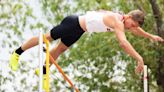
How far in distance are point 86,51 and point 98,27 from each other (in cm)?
779

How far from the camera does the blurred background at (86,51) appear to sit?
12.2m

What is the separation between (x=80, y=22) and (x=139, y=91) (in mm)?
7725

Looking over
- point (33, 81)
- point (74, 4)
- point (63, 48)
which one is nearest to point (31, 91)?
point (33, 81)

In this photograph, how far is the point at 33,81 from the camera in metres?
14.1

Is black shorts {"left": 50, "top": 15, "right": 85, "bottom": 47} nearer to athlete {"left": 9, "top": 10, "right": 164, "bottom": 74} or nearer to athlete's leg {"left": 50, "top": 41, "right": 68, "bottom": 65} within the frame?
athlete {"left": 9, "top": 10, "right": 164, "bottom": 74}

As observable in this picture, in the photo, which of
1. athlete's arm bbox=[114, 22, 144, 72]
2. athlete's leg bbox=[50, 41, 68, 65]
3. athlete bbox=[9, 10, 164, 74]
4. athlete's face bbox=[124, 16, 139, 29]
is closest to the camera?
athlete's arm bbox=[114, 22, 144, 72]

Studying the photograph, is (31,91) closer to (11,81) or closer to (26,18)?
(11,81)

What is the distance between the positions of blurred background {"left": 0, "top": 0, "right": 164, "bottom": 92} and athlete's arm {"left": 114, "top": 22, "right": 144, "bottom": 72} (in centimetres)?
666

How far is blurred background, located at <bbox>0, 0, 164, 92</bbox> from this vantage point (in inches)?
481

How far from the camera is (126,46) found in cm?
502

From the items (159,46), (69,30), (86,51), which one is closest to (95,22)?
(69,30)

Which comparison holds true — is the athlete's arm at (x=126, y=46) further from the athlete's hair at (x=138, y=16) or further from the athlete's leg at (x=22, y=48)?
the athlete's leg at (x=22, y=48)

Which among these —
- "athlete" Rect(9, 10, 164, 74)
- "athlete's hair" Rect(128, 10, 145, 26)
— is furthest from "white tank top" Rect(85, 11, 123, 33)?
"athlete's hair" Rect(128, 10, 145, 26)

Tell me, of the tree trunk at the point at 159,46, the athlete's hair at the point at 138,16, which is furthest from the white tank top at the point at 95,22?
the tree trunk at the point at 159,46
